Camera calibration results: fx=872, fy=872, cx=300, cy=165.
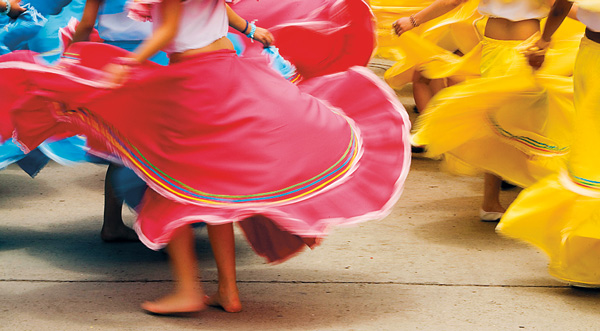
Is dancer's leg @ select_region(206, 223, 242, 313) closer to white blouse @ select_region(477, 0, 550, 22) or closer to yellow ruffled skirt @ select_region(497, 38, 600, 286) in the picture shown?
yellow ruffled skirt @ select_region(497, 38, 600, 286)

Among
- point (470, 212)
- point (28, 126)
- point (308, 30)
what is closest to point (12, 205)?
point (28, 126)

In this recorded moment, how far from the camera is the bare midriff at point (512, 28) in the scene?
4.67m

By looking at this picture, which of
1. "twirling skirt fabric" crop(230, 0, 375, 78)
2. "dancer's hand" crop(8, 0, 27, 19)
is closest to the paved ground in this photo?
"twirling skirt fabric" crop(230, 0, 375, 78)

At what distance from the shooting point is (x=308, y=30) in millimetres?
4543

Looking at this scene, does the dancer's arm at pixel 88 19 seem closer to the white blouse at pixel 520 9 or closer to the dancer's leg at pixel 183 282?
the dancer's leg at pixel 183 282

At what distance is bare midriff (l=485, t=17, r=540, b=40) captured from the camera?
15.3ft

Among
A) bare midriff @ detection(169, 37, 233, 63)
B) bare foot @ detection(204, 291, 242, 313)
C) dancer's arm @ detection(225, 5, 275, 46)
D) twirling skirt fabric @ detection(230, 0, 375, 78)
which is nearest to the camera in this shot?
bare midriff @ detection(169, 37, 233, 63)

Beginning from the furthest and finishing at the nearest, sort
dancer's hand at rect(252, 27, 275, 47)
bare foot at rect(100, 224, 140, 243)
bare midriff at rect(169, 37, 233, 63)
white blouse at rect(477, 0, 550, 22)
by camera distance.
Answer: bare foot at rect(100, 224, 140, 243), white blouse at rect(477, 0, 550, 22), dancer's hand at rect(252, 27, 275, 47), bare midriff at rect(169, 37, 233, 63)

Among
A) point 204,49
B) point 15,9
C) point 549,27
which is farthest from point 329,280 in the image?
point 15,9

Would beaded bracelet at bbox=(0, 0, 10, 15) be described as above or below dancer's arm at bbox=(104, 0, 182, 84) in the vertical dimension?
below

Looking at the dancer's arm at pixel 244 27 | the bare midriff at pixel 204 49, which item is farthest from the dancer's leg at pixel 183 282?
the dancer's arm at pixel 244 27

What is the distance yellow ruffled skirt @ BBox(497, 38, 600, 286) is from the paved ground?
20 centimetres

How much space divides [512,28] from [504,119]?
1.65 feet

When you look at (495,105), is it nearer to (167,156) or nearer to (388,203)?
(388,203)
